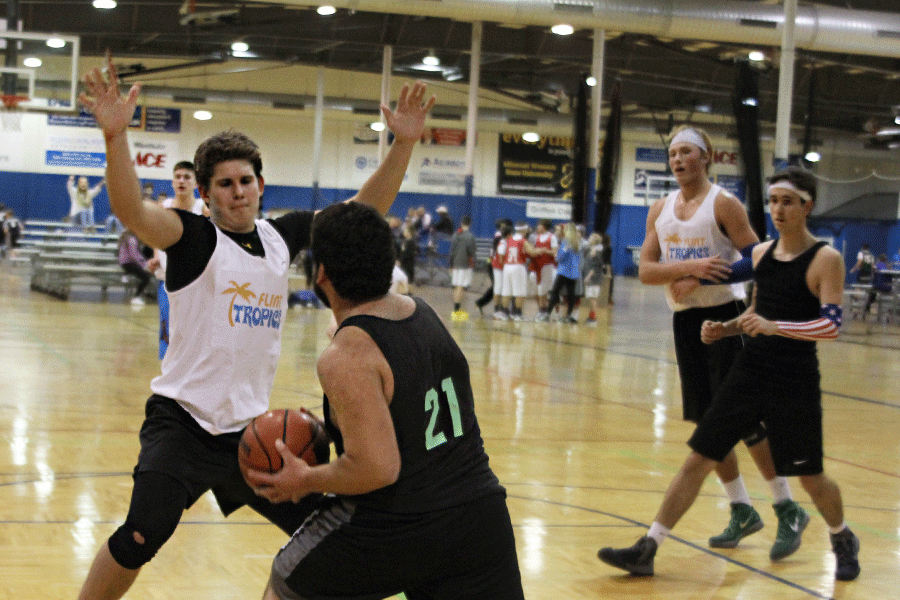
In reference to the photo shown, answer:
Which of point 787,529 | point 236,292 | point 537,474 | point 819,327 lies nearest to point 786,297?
point 819,327

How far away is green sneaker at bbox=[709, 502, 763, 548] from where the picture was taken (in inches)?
183

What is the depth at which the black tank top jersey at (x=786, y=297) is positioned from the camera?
420 cm

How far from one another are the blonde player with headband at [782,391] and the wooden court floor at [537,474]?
0.24 m

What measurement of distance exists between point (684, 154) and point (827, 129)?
106 feet

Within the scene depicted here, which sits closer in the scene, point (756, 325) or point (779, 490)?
point (756, 325)

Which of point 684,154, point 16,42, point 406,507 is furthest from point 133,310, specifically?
point 406,507

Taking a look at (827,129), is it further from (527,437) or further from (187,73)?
(527,437)

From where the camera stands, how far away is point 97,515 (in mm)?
4707

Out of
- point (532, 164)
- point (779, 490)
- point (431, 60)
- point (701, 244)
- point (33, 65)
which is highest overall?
point (431, 60)

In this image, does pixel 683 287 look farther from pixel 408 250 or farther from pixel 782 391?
pixel 408 250

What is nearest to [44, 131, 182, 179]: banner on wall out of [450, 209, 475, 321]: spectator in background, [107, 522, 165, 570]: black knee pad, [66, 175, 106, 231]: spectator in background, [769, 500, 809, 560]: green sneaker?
[66, 175, 106, 231]: spectator in background

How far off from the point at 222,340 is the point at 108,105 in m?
0.75

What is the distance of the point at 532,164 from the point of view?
34656mm

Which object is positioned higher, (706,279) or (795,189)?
(795,189)
